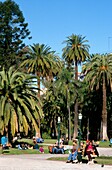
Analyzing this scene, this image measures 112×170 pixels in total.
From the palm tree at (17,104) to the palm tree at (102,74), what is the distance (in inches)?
884

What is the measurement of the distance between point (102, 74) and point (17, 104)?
81.5 ft

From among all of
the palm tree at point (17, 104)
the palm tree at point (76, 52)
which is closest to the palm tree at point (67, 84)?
the palm tree at point (76, 52)

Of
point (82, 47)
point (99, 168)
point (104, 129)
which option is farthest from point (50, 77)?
point (99, 168)

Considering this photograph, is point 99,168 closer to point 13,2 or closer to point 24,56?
point 24,56

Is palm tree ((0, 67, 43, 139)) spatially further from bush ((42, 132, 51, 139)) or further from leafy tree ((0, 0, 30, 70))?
bush ((42, 132, 51, 139))

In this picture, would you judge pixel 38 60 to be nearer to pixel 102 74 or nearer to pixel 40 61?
pixel 40 61

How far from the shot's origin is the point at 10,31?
194 ft

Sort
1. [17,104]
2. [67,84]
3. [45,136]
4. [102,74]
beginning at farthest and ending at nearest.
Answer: [45,136] < [67,84] < [102,74] < [17,104]

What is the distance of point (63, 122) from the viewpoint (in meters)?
71.1

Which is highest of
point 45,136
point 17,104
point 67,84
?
point 67,84

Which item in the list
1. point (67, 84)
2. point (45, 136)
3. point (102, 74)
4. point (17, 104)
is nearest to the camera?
point (17, 104)

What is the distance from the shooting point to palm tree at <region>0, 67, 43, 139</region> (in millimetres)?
32531

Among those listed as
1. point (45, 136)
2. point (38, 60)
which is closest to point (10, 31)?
point (38, 60)

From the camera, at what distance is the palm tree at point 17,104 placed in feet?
107
